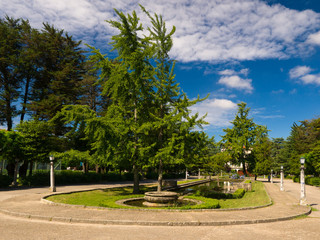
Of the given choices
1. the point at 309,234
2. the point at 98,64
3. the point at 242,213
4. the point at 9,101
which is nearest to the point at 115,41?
the point at 98,64

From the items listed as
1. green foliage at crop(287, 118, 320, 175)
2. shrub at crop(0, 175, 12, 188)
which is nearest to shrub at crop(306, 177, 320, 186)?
green foliage at crop(287, 118, 320, 175)

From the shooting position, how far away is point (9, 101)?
28.8 meters

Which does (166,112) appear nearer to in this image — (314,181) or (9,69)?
(9,69)

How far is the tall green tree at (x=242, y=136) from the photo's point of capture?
45219mm

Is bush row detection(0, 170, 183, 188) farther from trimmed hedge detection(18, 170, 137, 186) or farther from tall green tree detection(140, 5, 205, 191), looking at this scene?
tall green tree detection(140, 5, 205, 191)

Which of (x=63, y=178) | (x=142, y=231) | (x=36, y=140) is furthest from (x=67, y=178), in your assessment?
(x=142, y=231)

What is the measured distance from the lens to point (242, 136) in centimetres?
4641

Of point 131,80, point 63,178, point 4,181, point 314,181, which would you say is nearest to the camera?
point 131,80

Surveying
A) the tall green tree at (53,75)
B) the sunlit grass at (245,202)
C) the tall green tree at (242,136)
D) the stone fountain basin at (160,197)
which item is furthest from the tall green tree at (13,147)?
the tall green tree at (242,136)

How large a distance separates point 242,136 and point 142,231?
42.4 metres

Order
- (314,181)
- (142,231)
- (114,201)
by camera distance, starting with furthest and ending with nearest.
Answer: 1. (314,181)
2. (114,201)
3. (142,231)

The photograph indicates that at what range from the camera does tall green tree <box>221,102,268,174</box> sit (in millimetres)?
45219

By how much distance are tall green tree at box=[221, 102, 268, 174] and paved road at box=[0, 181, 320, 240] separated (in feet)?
122

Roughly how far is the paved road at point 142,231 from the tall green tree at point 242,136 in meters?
37.0
